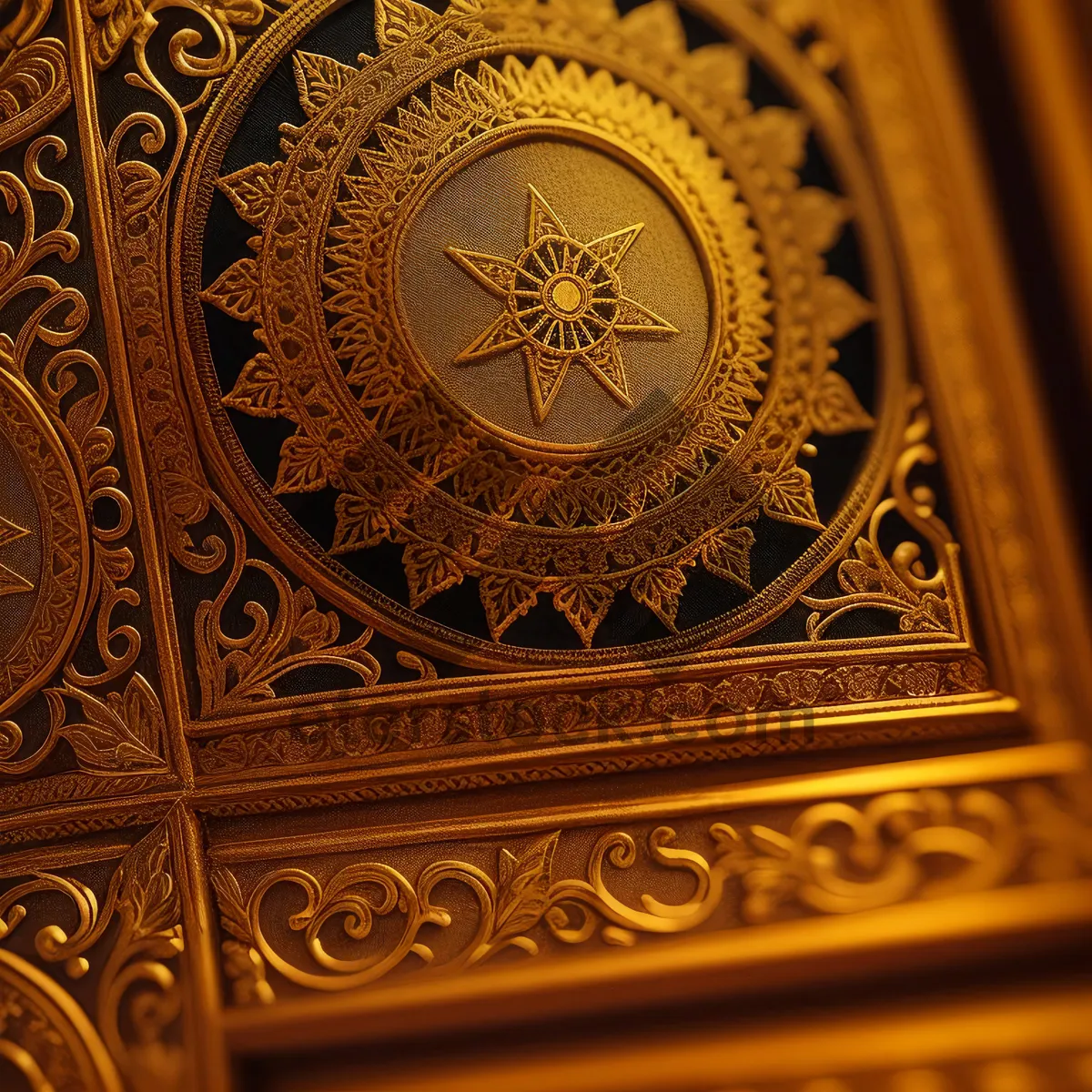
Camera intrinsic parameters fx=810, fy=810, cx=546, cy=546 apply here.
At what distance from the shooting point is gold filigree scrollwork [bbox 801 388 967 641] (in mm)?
2105

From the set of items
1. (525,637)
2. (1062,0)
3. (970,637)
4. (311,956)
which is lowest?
(311,956)

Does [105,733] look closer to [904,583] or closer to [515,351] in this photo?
[515,351]

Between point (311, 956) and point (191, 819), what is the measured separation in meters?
0.48

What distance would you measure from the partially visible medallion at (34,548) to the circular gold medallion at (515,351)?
459mm

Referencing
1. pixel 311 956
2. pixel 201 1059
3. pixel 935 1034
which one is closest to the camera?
pixel 935 1034

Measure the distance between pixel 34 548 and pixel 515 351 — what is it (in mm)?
1433

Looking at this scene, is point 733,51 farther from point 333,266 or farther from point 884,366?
point 333,266

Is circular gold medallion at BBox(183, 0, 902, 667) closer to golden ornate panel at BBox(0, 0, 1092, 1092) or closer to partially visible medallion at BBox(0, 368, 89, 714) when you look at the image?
golden ornate panel at BBox(0, 0, 1092, 1092)

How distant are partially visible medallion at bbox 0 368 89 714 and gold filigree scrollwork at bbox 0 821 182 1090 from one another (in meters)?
0.53

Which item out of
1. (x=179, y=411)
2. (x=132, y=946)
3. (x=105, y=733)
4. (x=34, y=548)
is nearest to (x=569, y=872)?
(x=132, y=946)

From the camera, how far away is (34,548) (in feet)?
7.33

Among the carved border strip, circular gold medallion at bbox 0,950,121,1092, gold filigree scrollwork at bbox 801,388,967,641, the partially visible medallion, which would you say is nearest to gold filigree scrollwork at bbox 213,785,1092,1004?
the carved border strip

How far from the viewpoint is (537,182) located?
2133mm

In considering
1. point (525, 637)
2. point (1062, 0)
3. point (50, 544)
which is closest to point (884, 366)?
point (1062, 0)
